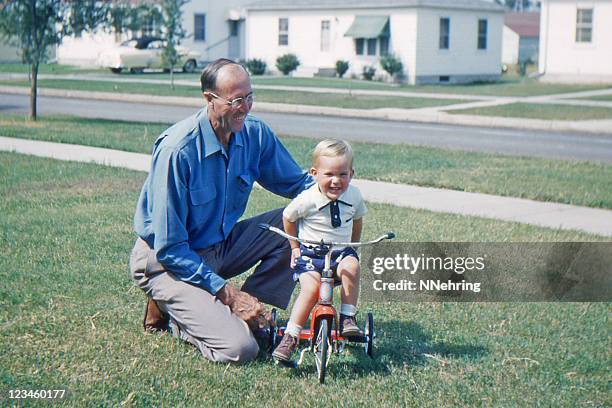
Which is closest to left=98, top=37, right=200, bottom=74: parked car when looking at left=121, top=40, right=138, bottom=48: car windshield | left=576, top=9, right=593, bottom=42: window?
left=121, top=40, right=138, bottom=48: car windshield

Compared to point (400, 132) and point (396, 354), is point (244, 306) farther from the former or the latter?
point (400, 132)

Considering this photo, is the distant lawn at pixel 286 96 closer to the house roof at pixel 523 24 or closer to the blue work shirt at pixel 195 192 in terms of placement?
the blue work shirt at pixel 195 192

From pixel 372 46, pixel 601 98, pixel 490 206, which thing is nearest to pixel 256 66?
pixel 372 46

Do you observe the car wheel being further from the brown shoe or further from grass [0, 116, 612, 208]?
the brown shoe

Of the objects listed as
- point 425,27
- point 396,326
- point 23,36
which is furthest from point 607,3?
point 396,326

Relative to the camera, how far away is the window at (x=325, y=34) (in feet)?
134

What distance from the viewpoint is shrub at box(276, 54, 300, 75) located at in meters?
40.8

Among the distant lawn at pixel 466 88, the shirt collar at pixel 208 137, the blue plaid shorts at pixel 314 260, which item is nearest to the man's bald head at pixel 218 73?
the shirt collar at pixel 208 137

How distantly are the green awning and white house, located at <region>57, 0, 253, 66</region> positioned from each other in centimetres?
1035

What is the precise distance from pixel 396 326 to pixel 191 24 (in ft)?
141

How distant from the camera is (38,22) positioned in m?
18.7

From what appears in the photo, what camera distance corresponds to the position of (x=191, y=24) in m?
47.3

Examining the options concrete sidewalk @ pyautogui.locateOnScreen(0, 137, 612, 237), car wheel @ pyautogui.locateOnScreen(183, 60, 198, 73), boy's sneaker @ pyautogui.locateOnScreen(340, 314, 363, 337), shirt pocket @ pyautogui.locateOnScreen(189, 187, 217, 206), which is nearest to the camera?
boy's sneaker @ pyautogui.locateOnScreen(340, 314, 363, 337)

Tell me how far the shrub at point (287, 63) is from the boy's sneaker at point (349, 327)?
3640 cm
